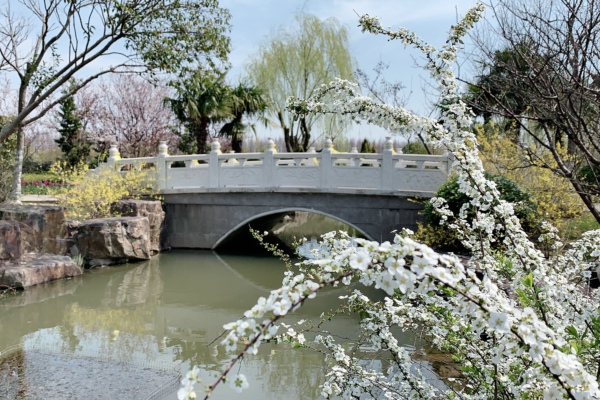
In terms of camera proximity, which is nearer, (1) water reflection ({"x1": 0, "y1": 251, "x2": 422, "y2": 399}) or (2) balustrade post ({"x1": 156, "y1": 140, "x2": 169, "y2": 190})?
(1) water reflection ({"x1": 0, "y1": 251, "x2": 422, "y2": 399})

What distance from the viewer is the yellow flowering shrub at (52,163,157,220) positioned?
35.1ft

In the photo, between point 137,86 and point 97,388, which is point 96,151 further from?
point 97,388

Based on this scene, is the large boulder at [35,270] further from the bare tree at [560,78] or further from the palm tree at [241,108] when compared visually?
the palm tree at [241,108]

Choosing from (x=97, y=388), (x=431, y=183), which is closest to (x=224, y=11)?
(x=431, y=183)

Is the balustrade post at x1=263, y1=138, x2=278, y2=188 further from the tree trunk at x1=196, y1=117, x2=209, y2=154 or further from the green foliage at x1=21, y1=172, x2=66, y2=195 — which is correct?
the tree trunk at x1=196, y1=117, x2=209, y2=154

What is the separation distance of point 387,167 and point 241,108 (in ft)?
30.5

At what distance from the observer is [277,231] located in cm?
1725

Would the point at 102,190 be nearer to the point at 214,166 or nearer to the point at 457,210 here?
the point at 214,166

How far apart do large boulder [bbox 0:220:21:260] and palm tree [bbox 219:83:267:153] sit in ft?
34.8

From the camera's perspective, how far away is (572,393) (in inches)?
57.1

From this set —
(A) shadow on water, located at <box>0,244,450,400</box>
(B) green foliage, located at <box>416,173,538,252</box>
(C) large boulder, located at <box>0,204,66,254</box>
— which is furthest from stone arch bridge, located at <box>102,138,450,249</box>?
(C) large boulder, located at <box>0,204,66,254</box>

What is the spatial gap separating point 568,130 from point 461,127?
3.26 feet

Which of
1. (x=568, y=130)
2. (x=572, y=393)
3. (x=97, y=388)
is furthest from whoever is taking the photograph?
(x=97, y=388)

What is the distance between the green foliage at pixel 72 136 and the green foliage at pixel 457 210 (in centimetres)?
1632
